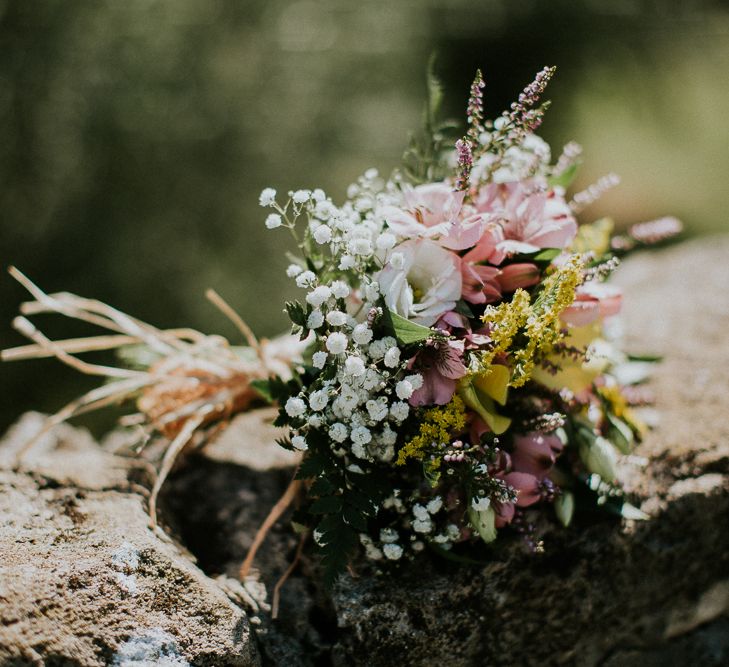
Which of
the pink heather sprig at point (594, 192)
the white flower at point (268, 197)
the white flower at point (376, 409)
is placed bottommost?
the white flower at point (376, 409)

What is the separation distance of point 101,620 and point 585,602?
1.21m

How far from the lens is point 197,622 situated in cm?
156

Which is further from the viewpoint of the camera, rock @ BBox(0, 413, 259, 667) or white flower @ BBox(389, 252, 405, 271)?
white flower @ BBox(389, 252, 405, 271)

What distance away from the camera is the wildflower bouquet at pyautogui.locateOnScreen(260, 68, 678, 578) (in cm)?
155

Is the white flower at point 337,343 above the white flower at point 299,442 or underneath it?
above

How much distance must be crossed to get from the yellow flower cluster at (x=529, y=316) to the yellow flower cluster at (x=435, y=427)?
0.13m

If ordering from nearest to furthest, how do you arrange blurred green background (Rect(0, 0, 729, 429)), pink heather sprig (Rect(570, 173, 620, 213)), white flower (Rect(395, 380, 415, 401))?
1. white flower (Rect(395, 380, 415, 401))
2. pink heather sprig (Rect(570, 173, 620, 213))
3. blurred green background (Rect(0, 0, 729, 429))

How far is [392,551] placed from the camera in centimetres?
165

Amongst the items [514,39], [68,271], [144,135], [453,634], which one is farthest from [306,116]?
[453,634]

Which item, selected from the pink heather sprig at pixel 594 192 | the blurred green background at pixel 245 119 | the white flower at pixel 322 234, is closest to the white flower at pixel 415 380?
the white flower at pixel 322 234

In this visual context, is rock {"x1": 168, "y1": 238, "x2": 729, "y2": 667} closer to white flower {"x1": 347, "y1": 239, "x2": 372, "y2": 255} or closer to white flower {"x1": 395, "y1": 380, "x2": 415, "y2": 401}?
white flower {"x1": 395, "y1": 380, "x2": 415, "y2": 401}

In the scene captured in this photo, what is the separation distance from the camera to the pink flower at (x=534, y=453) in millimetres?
1729

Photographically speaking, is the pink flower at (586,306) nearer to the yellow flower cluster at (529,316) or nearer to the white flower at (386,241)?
the yellow flower cluster at (529,316)

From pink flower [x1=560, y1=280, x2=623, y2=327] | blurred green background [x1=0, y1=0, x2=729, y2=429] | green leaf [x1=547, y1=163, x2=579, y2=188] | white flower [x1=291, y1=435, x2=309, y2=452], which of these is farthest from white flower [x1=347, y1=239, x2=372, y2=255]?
blurred green background [x1=0, y1=0, x2=729, y2=429]
